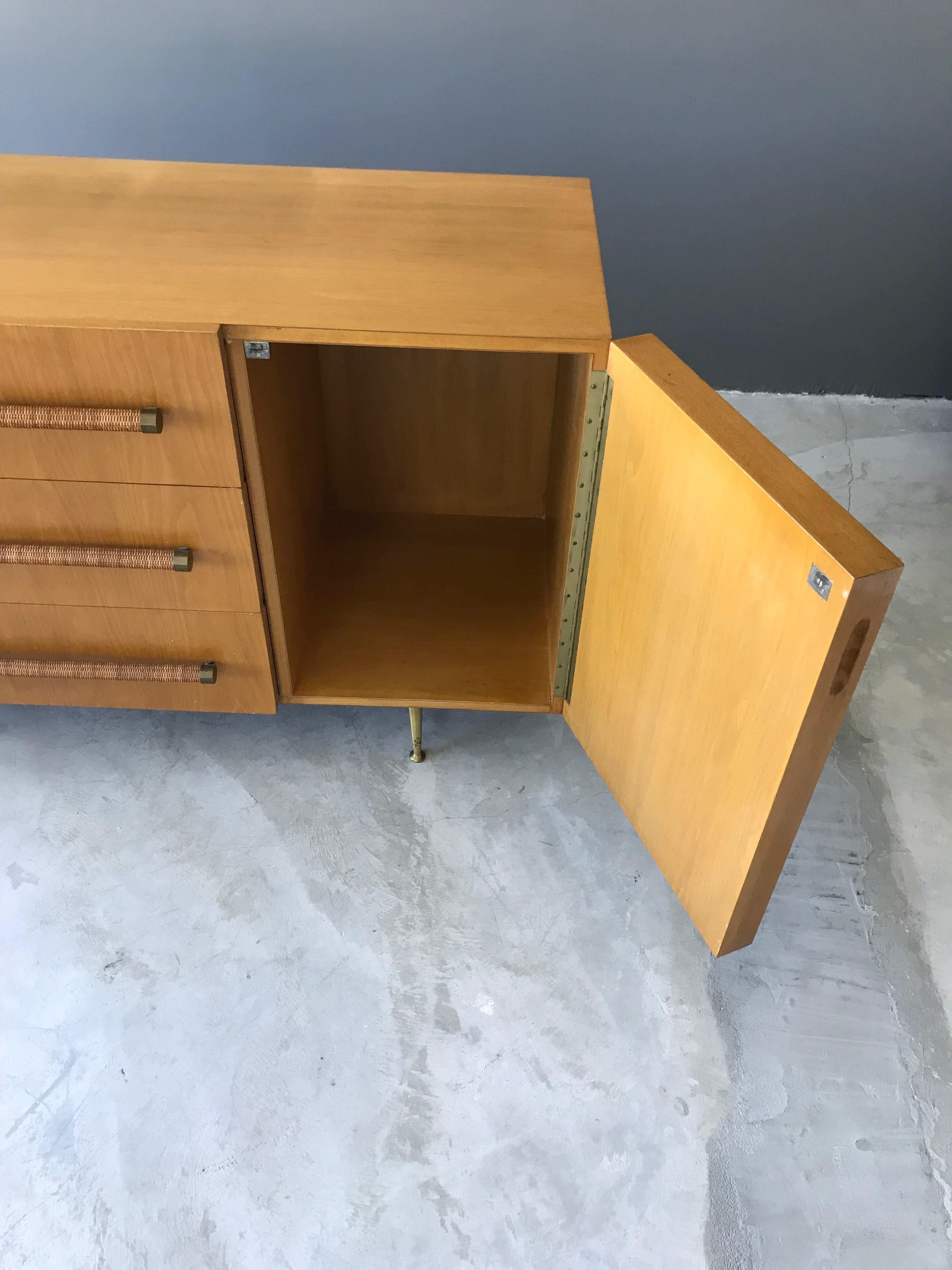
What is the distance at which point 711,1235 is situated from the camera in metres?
1.06

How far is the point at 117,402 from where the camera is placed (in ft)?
3.60

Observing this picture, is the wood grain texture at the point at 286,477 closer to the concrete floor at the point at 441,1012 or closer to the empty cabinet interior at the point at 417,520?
the empty cabinet interior at the point at 417,520

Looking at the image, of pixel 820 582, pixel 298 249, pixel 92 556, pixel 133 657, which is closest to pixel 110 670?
pixel 133 657

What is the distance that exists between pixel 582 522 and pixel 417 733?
478 mm

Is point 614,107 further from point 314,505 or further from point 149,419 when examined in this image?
point 149,419

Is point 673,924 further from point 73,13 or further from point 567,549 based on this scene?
point 73,13

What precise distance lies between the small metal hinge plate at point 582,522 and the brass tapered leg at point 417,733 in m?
0.23

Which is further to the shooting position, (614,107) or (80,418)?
(614,107)

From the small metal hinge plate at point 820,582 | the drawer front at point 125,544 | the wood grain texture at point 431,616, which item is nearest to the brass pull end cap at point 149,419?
the drawer front at point 125,544

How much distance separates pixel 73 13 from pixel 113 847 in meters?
1.56

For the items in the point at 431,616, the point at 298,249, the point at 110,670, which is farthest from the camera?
the point at 431,616

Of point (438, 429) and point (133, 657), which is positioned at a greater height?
point (438, 429)

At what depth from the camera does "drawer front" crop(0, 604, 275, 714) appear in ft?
4.30

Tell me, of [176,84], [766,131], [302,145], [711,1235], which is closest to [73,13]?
[176,84]
